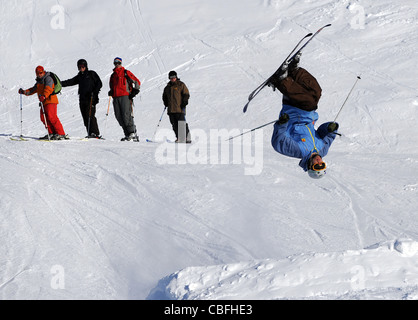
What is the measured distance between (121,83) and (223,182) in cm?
354

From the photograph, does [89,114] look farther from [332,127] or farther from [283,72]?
[332,127]

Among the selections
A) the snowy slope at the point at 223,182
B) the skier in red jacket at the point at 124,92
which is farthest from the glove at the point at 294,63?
the skier in red jacket at the point at 124,92

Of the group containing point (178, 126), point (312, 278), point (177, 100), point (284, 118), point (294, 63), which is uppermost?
point (177, 100)

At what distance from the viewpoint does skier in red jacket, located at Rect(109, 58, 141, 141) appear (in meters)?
11.4

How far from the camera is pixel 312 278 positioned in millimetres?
5105

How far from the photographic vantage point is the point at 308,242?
7.24 metres

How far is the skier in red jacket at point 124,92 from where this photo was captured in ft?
37.5

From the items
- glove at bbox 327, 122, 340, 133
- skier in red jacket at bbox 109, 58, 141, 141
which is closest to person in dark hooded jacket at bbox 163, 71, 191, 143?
skier in red jacket at bbox 109, 58, 141, 141

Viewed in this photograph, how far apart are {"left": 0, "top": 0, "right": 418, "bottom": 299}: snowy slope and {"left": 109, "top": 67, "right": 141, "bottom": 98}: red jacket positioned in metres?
1.05

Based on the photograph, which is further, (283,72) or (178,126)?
(178,126)

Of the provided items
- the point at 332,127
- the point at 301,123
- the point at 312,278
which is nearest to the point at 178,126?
the point at 301,123

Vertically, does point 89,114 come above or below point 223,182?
above

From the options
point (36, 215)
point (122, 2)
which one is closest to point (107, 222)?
point (36, 215)

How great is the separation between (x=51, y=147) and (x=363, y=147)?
581 cm
